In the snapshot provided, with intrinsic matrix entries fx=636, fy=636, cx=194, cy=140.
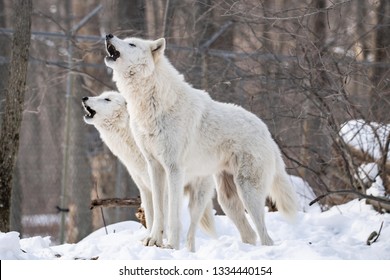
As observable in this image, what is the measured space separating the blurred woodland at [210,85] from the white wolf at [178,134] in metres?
1.10

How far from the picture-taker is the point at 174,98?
564cm

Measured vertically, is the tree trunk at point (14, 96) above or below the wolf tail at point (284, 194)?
above

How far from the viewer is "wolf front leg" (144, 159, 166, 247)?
554cm

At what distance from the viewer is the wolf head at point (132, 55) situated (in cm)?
546

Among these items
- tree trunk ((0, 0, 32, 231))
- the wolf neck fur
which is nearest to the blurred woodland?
tree trunk ((0, 0, 32, 231))

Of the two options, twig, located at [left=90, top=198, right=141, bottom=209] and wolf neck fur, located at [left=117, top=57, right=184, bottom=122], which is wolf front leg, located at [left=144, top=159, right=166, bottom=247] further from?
twig, located at [left=90, top=198, right=141, bottom=209]

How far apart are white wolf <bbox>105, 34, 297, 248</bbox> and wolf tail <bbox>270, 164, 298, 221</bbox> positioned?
0.77ft

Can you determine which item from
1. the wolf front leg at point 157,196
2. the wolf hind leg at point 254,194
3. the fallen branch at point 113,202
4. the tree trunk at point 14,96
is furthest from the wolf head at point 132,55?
the fallen branch at point 113,202

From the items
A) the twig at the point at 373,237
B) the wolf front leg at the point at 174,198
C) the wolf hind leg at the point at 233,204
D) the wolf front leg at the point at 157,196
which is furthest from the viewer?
the wolf hind leg at the point at 233,204

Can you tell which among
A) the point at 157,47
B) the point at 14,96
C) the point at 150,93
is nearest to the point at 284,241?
the point at 150,93

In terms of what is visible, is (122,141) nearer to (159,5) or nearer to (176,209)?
(176,209)

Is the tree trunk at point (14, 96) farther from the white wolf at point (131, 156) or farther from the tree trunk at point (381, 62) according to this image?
the tree trunk at point (381, 62)

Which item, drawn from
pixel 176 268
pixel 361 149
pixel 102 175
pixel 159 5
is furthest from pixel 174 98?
pixel 102 175

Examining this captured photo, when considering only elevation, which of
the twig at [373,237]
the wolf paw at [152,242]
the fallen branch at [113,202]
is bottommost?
the twig at [373,237]
